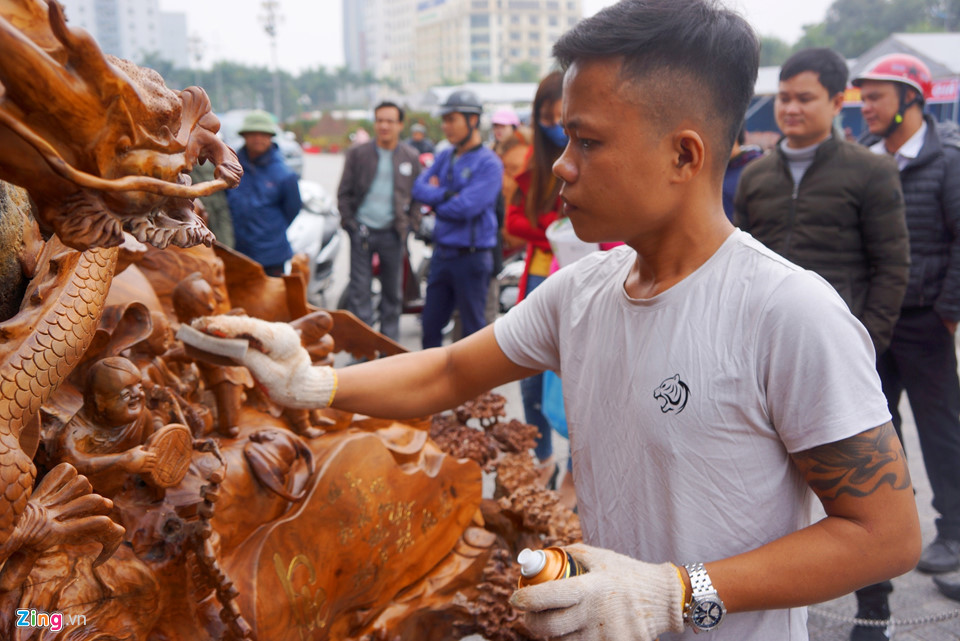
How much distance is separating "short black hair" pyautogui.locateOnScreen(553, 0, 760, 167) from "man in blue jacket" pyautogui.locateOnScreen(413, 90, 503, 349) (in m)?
3.48

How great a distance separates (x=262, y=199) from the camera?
4.73 meters

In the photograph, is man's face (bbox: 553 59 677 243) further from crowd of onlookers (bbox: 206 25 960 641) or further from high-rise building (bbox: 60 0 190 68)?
crowd of onlookers (bbox: 206 25 960 641)

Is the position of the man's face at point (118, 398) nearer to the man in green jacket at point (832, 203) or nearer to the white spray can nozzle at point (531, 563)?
the white spray can nozzle at point (531, 563)

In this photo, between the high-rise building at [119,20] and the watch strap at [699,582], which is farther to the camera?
the high-rise building at [119,20]

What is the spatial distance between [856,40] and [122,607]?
134ft

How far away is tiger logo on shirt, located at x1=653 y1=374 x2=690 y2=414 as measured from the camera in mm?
1221

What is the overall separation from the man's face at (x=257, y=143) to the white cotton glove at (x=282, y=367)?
11.5 feet

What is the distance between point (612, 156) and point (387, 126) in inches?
183

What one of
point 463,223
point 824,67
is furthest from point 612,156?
point 463,223

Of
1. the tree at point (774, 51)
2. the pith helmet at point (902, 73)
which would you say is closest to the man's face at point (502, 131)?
the pith helmet at point (902, 73)

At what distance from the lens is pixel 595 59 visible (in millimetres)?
1248

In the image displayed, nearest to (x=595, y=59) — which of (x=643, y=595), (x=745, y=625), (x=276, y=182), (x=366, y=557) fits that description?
(x=643, y=595)

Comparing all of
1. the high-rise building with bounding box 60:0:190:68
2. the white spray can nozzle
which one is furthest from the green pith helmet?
the white spray can nozzle

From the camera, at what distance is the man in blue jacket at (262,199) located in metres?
4.71
